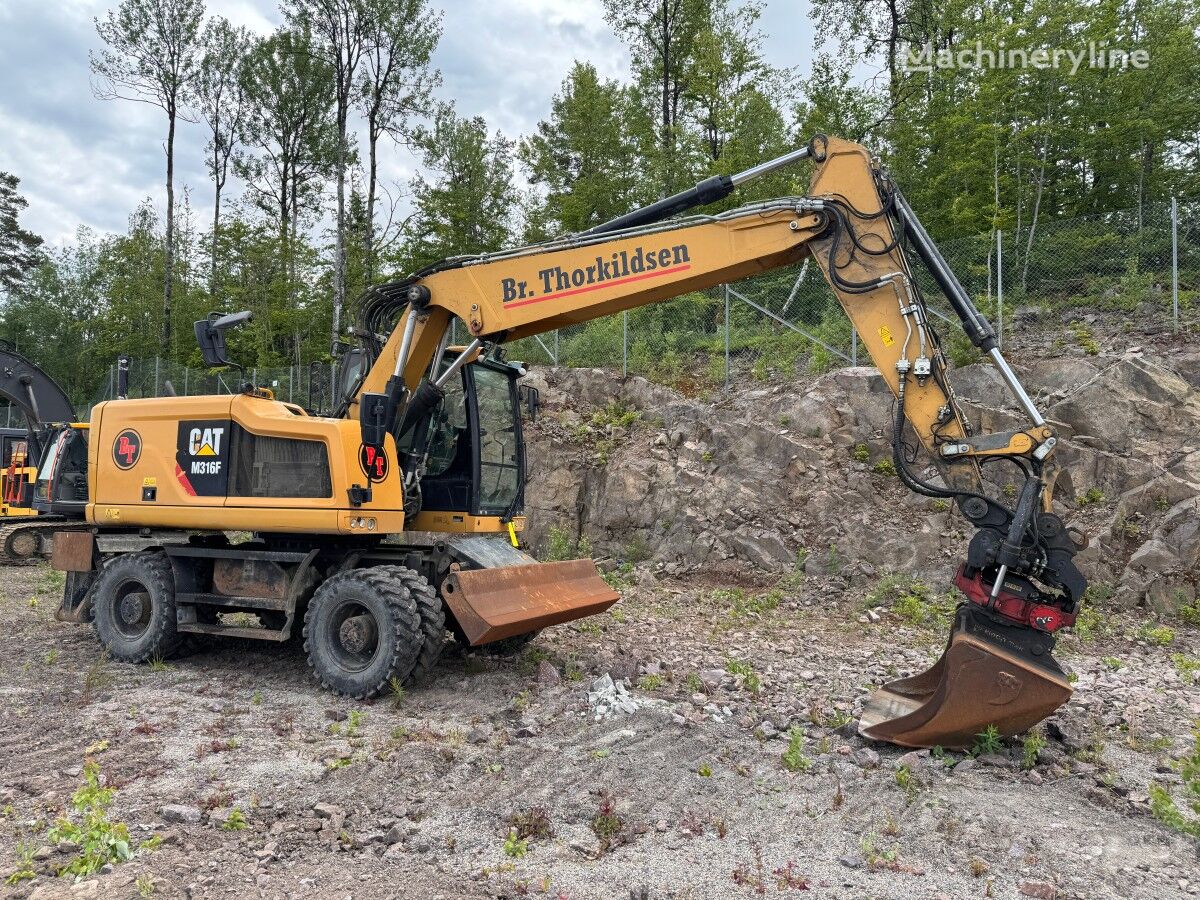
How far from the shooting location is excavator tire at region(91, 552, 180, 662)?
710 cm

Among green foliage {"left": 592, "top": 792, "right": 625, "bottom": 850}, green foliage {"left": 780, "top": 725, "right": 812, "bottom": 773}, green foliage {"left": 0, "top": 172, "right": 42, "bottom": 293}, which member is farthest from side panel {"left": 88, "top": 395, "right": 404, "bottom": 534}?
green foliage {"left": 0, "top": 172, "right": 42, "bottom": 293}

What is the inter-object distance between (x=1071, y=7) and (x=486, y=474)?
1358 cm

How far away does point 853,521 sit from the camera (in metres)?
10.6

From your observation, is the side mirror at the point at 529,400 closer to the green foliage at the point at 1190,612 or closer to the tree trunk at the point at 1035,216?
the green foliage at the point at 1190,612

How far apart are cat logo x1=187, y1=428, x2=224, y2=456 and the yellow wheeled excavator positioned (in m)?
0.01

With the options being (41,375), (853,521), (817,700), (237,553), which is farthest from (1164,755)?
(41,375)

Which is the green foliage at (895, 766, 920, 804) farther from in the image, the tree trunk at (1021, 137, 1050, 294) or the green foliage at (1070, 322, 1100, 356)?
the tree trunk at (1021, 137, 1050, 294)

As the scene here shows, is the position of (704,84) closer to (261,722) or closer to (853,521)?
(853,521)

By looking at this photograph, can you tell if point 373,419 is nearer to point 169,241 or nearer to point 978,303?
point 978,303

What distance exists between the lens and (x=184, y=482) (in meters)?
7.00

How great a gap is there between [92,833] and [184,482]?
3910mm

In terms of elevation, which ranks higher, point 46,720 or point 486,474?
point 486,474

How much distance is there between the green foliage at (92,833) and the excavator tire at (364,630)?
203 cm

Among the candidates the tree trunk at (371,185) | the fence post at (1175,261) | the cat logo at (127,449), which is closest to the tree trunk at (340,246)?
the tree trunk at (371,185)
